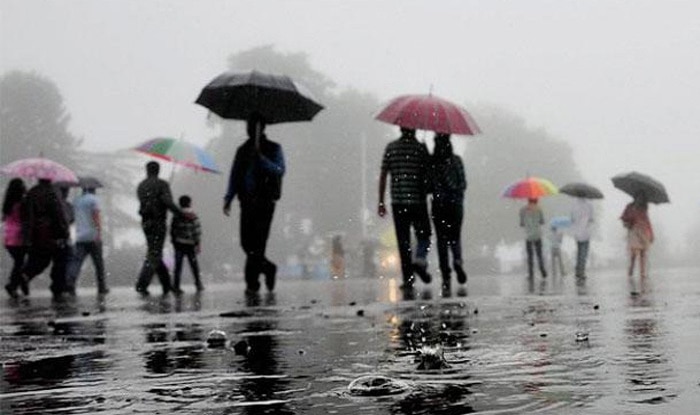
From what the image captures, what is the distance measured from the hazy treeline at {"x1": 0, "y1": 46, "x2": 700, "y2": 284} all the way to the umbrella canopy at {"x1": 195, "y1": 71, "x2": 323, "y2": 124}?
1551 inches

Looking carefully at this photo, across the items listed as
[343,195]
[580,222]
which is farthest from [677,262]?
[580,222]

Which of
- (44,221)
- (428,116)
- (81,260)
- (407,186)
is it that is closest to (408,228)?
(407,186)

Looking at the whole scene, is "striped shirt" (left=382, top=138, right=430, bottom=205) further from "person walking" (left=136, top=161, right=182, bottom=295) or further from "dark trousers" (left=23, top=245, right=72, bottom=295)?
"dark trousers" (left=23, top=245, right=72, bottom=295)

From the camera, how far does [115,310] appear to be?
10.3 meters

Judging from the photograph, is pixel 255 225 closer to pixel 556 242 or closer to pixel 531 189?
pixel 531 189

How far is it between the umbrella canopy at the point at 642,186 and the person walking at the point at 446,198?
24.6ft

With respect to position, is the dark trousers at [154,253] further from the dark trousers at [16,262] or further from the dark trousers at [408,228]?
the dark trousers at [408,228]

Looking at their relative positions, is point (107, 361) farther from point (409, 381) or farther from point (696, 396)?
point (696, 396)

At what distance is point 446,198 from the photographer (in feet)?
44.6

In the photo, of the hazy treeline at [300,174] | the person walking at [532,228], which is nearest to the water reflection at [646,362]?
the person walking at [532,228]

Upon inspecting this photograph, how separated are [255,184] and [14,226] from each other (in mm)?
5551

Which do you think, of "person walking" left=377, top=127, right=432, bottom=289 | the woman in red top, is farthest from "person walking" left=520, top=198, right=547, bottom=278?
"person walking" left=377, top=127, right=432, bottom=289

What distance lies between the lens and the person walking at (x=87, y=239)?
58.9 feet

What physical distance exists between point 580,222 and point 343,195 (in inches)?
1744
